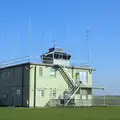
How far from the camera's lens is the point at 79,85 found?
57.0 meters

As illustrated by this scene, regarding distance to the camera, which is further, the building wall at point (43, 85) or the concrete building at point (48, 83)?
the concrete building at point (48, 83)

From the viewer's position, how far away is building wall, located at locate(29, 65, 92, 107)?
175 feet

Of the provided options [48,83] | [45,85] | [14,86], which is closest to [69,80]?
[48,83]

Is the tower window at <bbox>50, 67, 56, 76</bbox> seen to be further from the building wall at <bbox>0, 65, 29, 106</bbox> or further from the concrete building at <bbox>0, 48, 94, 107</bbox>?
the building wall at <bbox>0, 65, 29, 106</bbox>

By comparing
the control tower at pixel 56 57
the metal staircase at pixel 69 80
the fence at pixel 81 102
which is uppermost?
the control tower at pixel 56 57

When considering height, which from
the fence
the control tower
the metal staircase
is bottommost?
the fence

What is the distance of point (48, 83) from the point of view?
54.9m

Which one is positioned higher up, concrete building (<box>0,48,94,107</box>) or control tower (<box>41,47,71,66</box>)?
control tower (<box>41,47,71,66</box>)

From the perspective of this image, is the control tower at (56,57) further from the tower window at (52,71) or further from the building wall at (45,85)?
the building wall at (45,85)

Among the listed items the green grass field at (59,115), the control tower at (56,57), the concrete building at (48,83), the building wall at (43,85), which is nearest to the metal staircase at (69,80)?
the concrete building at (48,83)

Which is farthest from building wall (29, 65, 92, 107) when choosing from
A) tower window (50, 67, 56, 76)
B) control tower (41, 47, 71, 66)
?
control tower (41, 47, 71, 66)

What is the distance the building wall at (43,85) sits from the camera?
2097 inches

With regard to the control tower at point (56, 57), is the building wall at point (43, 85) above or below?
below

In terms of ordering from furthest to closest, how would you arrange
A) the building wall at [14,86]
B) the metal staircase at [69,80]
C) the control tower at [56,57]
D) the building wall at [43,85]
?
1. the control tower at [56,57]
2. the metal staircase at [69,80]
3. the building wall at [14,86]
4. the building wall at [43,85]
